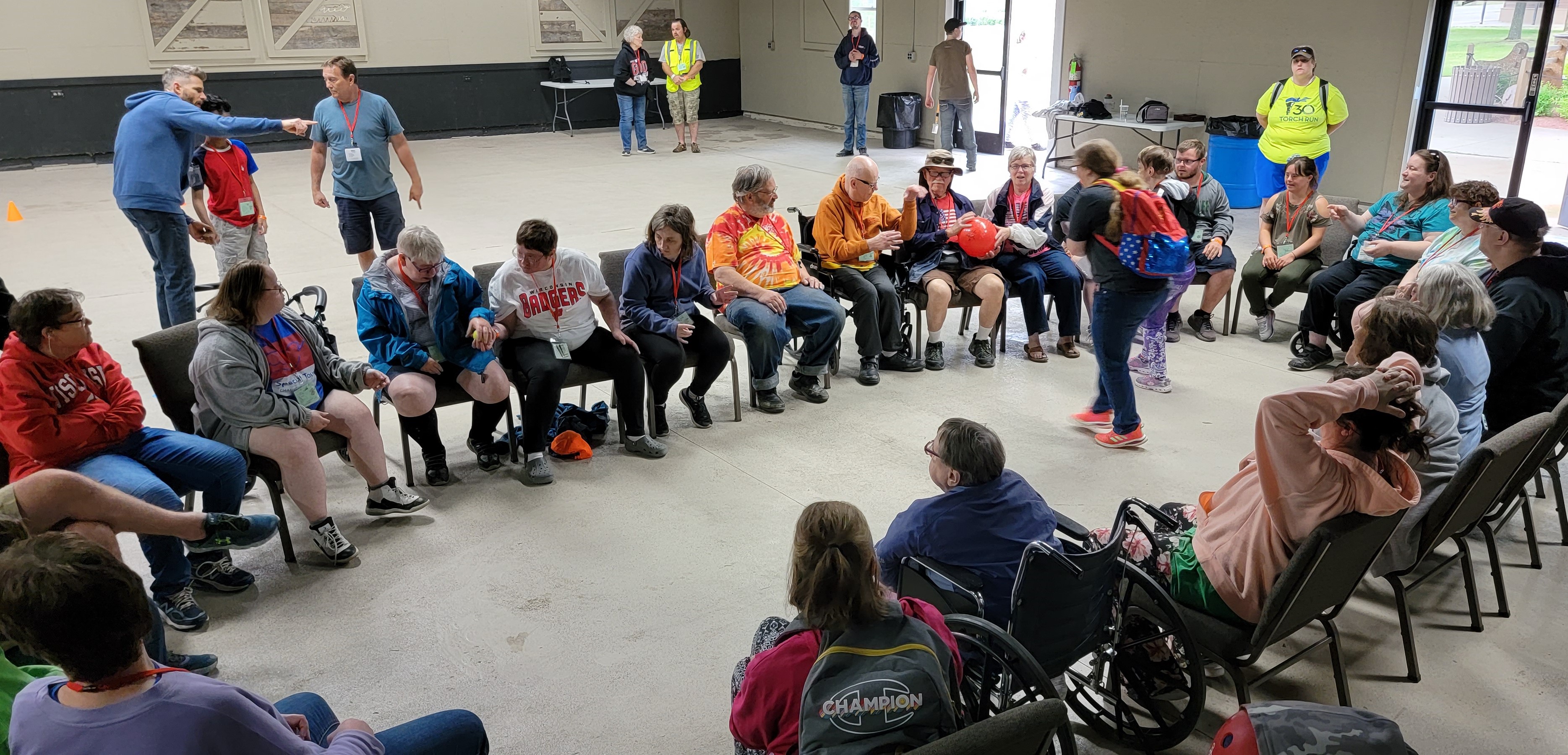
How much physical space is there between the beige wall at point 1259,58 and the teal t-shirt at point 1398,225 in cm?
408

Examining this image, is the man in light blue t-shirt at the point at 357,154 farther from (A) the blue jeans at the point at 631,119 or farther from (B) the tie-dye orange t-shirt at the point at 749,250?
(A) the blue jeans at the point at 631,119

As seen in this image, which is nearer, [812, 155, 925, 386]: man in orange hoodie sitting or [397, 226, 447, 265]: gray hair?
[397, 226, 447, 265]: gray hair

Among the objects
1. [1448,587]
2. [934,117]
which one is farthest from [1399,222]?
[934,117]

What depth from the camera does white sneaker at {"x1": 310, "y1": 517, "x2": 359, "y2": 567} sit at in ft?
12.4

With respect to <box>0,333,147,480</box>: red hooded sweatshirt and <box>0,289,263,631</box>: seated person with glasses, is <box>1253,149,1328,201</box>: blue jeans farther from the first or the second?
<box>0,333,147,480</box>: red hooded sweatshirt

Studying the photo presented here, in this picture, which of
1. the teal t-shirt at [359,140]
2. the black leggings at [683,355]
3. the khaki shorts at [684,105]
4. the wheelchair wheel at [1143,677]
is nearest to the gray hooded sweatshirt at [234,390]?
the black leggings at [683,355]

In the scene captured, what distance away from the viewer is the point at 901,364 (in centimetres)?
581

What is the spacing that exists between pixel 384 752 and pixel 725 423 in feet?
10.2

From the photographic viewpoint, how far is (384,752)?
2139 mm

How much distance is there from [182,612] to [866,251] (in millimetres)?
3472

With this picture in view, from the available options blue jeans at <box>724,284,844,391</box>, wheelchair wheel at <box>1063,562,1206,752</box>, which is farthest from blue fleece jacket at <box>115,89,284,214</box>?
wheelchair wheel at <box>1063,562,1206,752</box>

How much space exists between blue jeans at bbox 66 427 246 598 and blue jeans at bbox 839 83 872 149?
10.2m

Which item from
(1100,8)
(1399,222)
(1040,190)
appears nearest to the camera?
(1399,222)

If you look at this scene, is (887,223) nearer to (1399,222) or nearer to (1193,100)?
(1399,222)
